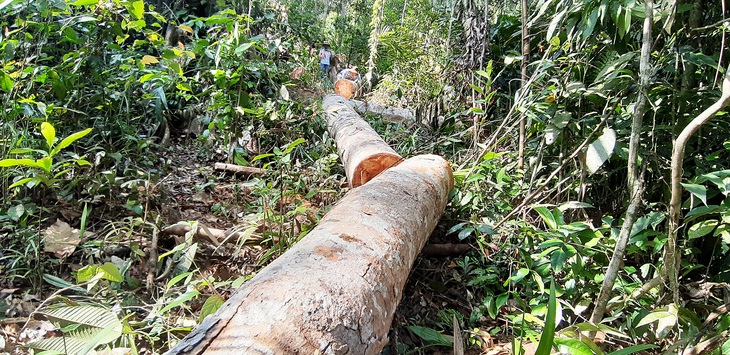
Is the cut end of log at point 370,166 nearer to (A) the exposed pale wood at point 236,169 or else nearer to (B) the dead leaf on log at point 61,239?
(A) the exposed pale wood at point 236,169

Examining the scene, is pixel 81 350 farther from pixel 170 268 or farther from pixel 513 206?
pixel 513 206

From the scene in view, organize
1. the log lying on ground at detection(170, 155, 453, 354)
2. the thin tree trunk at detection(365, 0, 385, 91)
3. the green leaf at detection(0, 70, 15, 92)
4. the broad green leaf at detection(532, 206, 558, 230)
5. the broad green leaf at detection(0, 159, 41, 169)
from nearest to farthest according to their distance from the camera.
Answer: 1. the log lying on ground at detection(170, 155, 453, 354)
2. the broad green leaf at detection(0, 159, 41, 169)
3. the broad green leaf at detection(532, 206, 558, 230)
4. the green leaf at detection(0, 70, 15, 92)
5. the thin tree trunk at detection(365, 0, 385, 91)

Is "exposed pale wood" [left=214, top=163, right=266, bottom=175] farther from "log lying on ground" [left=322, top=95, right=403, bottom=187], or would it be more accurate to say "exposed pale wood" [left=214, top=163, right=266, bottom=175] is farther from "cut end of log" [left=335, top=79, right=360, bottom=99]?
"cut end of log" [left=335, top=79, right=360, bottom=99]

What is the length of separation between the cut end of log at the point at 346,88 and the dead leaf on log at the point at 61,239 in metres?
6.66

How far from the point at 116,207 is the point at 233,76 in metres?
1.41

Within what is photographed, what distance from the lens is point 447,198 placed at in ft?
8.52

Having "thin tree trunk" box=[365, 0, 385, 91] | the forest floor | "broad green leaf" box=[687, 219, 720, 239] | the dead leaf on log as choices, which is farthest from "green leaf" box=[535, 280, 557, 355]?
"thin tree trunk" box=[365, 0, 385, 91]

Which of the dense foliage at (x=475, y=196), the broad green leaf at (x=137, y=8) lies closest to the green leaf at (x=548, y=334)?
the dense foliage at (x=475, y=196)

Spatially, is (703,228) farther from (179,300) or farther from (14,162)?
(14,162)

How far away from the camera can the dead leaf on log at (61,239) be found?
1.99 meters

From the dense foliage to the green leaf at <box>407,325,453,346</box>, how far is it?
13 mm

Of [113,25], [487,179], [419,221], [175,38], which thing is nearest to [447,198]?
[487,179]

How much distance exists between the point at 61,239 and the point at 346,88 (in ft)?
22.7

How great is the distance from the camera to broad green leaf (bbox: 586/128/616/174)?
1.78 m
